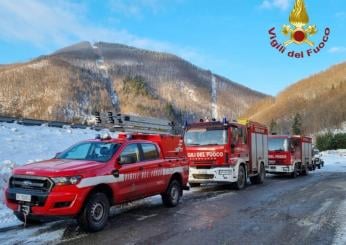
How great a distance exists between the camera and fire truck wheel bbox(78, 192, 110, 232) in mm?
8219

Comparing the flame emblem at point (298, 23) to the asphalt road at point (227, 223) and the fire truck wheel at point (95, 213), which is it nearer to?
the asphalt road at point (227, 223)

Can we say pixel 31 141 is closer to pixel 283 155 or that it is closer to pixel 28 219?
pixel 283 155

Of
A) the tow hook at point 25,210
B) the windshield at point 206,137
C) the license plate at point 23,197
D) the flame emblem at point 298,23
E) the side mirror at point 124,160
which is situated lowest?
the tow hook at point 25,210

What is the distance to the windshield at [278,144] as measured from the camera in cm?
2545

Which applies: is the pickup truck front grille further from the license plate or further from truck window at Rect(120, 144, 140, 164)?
truck window at Rect(120, 144, 140, 164)

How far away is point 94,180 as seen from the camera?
847 centimetres

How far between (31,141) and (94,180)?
57.7 feet

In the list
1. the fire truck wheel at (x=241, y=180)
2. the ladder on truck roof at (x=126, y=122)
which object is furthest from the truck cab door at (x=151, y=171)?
the fire truck wheel at (x=241, y=180)

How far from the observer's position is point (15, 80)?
561 feet

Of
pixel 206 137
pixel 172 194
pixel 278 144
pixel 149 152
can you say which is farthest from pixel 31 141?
pixel 149 152

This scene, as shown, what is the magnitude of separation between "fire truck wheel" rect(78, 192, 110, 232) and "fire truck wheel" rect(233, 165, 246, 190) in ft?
29.7

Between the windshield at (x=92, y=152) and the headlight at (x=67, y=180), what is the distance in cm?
114

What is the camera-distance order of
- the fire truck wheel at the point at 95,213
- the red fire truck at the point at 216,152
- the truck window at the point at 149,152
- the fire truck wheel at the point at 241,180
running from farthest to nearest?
1. the fire truck wheel at the point at 241,180
2. the red fire truck at the point at 216,152
3. the truck window at the point at 149,152
4. the fire truck wheel at the point at 95,213

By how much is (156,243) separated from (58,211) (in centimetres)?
181
